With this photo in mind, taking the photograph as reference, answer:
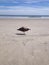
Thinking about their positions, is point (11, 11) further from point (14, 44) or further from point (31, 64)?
point (31, 64)

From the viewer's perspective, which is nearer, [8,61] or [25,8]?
[8,61]

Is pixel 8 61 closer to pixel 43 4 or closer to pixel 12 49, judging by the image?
pixel 12 49

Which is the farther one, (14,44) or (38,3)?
(38,3)

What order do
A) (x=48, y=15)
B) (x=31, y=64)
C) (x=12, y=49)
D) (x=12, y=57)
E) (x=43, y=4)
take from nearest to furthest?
(x=31, y=64) → (x=12, y=57) → (x=12, y=49) → (x=48, y=15) → (x=43, y=4)

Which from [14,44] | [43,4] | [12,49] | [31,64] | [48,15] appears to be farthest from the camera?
[43,4]

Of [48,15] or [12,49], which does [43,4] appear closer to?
[48,15]

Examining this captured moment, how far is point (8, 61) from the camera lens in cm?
300

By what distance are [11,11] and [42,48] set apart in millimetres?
9696

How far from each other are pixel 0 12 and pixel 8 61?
993cm

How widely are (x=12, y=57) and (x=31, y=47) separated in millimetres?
723

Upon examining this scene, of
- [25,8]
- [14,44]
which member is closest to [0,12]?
[25,8]

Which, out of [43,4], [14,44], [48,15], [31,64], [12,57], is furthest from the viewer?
[43,4]

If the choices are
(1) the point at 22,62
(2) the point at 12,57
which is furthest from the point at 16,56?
(1) the point at 22,62

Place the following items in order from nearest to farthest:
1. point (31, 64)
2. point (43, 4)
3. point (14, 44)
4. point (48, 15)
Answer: point (31, 64) < point (14, 44) < point (48, 15) < point (43, 4)
